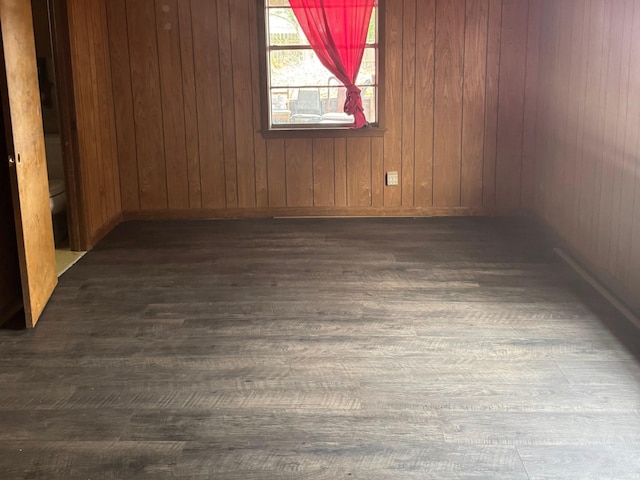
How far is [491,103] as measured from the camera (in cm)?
554

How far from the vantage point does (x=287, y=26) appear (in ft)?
17.9

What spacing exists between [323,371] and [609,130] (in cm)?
213

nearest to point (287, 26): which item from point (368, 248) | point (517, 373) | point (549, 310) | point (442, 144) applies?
point (442, 144)

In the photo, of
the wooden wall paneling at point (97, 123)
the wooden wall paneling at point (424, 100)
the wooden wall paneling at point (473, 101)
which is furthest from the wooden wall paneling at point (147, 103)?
the wooden wall paneling at point (473, 101)

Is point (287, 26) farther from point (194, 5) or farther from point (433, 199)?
point (433, 199)

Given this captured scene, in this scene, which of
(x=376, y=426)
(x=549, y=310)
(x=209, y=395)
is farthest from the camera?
(x=549, y=310)

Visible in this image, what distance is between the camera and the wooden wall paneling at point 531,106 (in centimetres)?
537

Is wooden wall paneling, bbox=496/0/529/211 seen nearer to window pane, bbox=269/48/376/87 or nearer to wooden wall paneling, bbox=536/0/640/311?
wooden wall paneling, bbox=536/0/640/311

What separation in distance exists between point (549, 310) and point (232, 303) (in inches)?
62.2

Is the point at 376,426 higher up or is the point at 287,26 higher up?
the point at 287,26

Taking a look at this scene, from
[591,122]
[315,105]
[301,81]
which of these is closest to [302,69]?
[301,81]

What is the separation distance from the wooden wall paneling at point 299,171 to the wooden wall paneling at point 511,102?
57.3 inches

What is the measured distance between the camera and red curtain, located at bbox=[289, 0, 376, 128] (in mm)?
5270

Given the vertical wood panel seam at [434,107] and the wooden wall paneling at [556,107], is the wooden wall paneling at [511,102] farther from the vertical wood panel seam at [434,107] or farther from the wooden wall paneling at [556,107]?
the vertical wood panel seam at [434,107]
